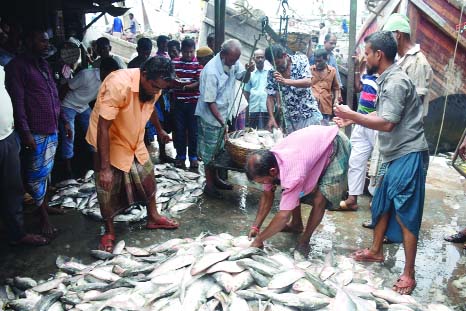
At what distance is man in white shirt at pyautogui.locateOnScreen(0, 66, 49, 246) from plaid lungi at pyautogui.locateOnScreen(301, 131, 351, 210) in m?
2.91

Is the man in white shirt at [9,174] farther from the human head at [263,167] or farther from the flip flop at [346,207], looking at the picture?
the flip flop at [346,207]

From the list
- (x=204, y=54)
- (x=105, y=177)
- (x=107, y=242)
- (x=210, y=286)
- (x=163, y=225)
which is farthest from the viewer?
(x=204, y=54)

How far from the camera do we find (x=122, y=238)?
4.53m

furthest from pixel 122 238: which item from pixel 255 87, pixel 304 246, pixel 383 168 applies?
pixel 255 87

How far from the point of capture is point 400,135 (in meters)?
3.45

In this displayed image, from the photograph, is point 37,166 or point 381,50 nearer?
point 381,50

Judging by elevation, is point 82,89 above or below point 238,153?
above

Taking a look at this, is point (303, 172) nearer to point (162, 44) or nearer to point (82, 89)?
point (82, 89)

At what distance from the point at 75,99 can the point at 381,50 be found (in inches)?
174

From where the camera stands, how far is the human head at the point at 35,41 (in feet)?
13.3

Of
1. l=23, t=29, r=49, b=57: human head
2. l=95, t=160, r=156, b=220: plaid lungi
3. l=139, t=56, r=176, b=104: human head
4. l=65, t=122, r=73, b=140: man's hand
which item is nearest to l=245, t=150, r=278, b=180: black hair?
l=139, t=56, r=176, b=104: human head

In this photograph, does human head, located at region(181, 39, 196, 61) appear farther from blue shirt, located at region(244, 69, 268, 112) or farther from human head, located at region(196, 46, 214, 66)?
blue shirt, located at region(244, 69, 268, 112)

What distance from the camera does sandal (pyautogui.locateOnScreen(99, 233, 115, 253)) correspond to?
4.16 meters

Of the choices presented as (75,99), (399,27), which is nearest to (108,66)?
(75,99)
